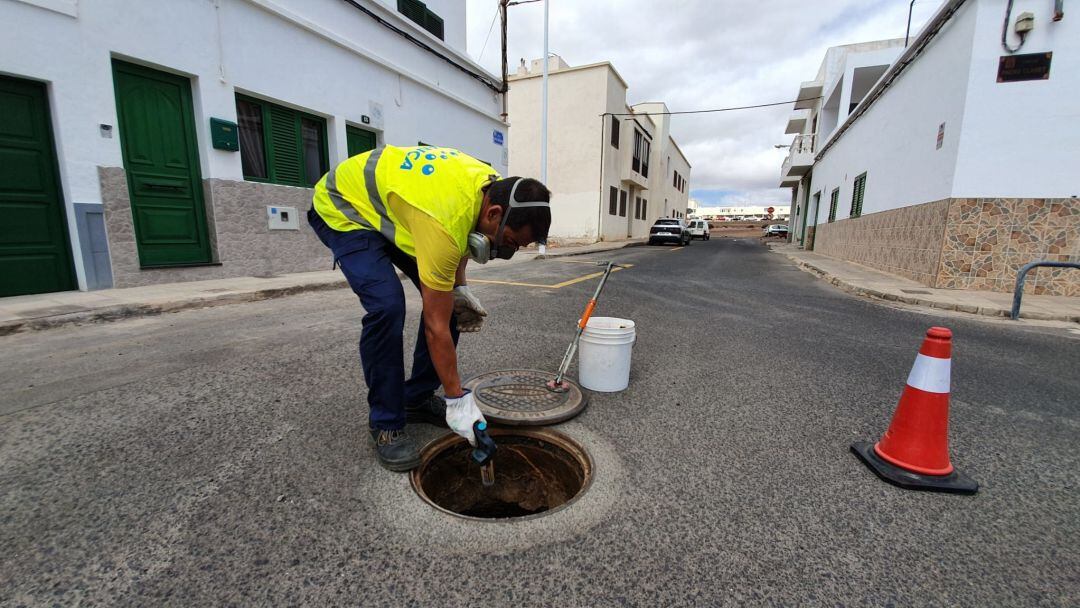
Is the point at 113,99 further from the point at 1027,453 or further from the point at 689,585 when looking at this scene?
the point at 1027,453

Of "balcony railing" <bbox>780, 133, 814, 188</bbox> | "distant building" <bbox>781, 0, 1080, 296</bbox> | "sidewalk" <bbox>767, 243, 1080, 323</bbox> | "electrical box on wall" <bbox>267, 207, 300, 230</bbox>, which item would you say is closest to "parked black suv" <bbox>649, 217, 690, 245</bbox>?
"balcony railing" <bbox>780, 133, 814, 188</bbox>

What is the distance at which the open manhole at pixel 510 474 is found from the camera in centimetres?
227

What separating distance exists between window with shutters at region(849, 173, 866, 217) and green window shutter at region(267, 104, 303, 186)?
1378cm

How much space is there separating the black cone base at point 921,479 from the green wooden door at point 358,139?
383 inches

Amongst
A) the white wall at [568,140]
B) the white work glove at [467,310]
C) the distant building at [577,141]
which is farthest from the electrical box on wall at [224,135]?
the distant building at [577,141]

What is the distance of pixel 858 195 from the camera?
13086 millimetres

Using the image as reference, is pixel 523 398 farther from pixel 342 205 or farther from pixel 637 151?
pixel 637 151

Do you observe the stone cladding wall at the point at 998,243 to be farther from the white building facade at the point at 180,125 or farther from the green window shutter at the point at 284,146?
the green window shutter at the point at 284,146

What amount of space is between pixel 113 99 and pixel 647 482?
24.8 ft

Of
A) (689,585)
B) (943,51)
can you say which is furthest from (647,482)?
(943,51)

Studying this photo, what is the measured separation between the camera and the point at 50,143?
→ 5.39m

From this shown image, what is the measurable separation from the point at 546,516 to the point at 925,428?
1.78 m

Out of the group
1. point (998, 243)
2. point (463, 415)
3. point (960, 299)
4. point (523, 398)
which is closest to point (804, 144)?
point (998, 243)

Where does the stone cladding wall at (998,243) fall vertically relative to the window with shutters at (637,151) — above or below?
below
